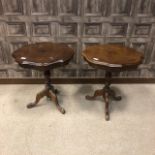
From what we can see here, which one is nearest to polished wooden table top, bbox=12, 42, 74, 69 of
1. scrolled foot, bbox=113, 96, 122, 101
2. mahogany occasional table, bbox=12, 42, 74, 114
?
mahogany occasional table, bbox=12, 42, 74, 114

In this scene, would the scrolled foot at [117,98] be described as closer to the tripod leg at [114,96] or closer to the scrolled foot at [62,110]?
the tripod leg at [114,96]

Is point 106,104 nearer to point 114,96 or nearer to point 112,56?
point 114,96

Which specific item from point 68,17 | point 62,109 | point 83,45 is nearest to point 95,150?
point 62,109

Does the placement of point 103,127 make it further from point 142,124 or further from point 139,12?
point 139,12

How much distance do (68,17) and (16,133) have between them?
1.25 meters

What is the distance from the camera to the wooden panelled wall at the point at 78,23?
200 centimetres

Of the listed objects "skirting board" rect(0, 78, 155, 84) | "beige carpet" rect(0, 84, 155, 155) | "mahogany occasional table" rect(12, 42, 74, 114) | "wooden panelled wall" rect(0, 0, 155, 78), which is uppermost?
"wooden panelled wall" rect(0, 0, 155, 78)

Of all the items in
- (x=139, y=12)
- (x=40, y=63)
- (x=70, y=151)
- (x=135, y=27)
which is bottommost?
(x=70, y=151)

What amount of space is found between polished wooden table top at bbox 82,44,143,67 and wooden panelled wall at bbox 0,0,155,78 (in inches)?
11.5

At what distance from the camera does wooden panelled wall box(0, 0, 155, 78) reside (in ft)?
6.55

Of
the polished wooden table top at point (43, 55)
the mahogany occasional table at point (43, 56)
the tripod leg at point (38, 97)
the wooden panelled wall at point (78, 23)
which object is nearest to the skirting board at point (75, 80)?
the wooden panelled wall at point (78, 23)

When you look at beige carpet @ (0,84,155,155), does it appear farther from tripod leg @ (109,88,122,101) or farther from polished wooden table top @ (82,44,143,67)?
polished wooden table top @ (82,44,143,67)

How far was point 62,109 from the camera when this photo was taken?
2098 mm

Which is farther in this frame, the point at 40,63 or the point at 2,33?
the point at 2,33
